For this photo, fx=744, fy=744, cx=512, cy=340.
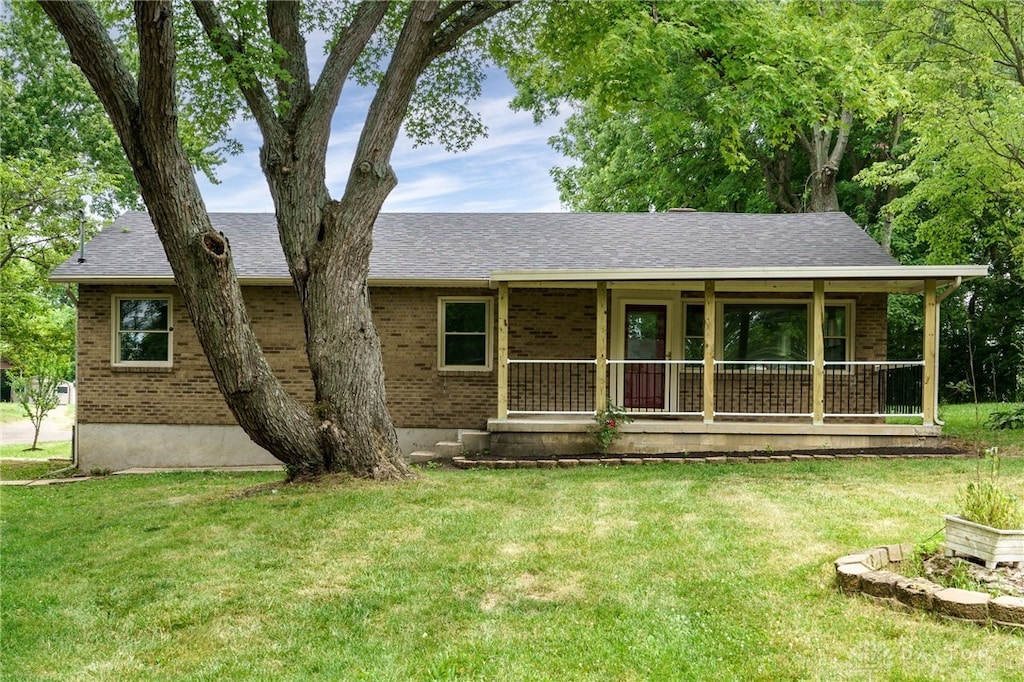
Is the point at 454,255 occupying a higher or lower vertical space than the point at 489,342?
higher

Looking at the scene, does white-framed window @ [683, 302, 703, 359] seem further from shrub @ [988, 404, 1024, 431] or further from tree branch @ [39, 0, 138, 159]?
tree branch @ [39, 0, 138, 159]

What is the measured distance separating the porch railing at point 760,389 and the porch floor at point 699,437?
1450 millimetres

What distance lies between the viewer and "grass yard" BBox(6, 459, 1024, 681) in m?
3.90

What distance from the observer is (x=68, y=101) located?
86.8 feet

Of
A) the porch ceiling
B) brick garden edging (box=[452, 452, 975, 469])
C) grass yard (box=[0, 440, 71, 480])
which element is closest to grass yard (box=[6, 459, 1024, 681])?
brick garden edging (box=[452, 452, 975, 469])

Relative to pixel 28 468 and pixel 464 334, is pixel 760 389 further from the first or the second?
pixel 28 468

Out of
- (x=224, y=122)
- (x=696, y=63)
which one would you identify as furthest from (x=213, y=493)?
(x=696, y=63)

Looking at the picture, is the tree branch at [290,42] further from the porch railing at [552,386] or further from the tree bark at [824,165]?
the tree bark at [824,165]

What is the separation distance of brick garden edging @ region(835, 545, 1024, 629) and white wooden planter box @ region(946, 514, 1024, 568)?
0.44 meters

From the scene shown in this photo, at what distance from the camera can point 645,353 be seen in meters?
13.6

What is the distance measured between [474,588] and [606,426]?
21.7 ft

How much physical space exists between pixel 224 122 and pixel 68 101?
19.9 m

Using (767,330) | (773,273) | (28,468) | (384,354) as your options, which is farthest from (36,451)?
(773,273)

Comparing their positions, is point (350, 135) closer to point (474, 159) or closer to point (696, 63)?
point (474, 159)
